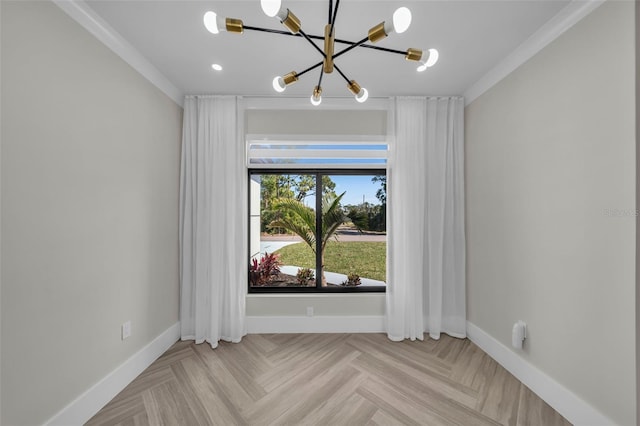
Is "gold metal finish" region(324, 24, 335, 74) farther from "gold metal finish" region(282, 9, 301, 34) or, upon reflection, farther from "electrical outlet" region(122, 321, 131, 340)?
"electrical outlet" region(122, 321, 131, 340)

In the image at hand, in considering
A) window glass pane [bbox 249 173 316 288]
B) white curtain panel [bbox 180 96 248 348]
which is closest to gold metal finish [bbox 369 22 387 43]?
white curtain panel [bbox 180 96 248 348]

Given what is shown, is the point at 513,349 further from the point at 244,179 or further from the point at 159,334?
the point at 159,334

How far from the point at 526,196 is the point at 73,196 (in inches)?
123

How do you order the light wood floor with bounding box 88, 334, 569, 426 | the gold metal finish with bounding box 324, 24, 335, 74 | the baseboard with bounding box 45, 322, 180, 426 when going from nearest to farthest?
the gold metal finish with bounding box 324, 24, 335, 74
the baseboard with bounding box 45, 322, 180, 426
the light wood floor with bounding box 88, 334, 569, 426

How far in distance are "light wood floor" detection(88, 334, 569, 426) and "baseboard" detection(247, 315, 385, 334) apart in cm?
23

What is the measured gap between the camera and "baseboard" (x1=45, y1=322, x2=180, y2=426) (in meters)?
1.55

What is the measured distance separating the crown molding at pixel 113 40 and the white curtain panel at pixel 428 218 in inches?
90.7

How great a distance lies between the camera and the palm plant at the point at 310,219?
312 cm

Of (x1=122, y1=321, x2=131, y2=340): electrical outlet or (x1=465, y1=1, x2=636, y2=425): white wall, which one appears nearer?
(x1=465, y1=1, x2=636, y2=425): white wall

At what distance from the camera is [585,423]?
5.16ft

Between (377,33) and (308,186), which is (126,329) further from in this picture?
(377,33)

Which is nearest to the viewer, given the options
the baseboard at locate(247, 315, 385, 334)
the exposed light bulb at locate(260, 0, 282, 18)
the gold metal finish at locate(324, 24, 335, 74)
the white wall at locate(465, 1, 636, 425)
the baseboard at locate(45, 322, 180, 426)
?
the exposed light bulb at locate(260, 0, 282, 18)

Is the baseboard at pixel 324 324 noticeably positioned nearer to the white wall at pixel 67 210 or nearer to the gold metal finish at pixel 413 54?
the white wall at pixel 67 210

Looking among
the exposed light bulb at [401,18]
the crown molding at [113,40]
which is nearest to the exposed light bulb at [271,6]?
the exposed light bulb at [401,18]
